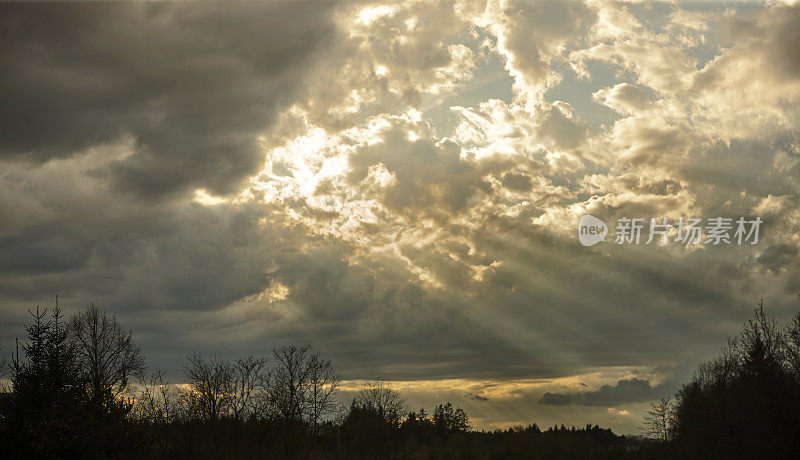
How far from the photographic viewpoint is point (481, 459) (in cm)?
8325

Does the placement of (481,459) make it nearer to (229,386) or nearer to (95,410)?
(229,386)

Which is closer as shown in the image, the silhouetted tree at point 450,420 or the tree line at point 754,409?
the tree line at point 754,409

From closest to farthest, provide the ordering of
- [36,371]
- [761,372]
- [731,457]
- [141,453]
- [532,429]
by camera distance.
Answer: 1. [36,371]
2. [141,453]
3. [761,372]
4. [731,457]
5. [532,429]

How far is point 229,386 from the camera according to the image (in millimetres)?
72625

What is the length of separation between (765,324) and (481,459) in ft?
148

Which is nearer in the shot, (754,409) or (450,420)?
(754,409)

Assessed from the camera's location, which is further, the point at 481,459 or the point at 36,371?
the point at 481,459

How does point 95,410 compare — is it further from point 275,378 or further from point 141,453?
point 275,378

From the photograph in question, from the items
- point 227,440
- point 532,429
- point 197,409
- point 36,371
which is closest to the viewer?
point 36,371

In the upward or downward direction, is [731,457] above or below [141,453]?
below

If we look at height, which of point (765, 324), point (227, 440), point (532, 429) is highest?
point (765, 324)

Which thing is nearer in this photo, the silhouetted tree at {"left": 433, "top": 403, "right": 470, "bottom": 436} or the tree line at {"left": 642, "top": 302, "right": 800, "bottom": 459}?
the tree line at {"left": 642, "top": 302, "right": 800, "bottom": 459}

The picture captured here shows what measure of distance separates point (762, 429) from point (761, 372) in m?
4.64

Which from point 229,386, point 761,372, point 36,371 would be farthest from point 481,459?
point 36,371
